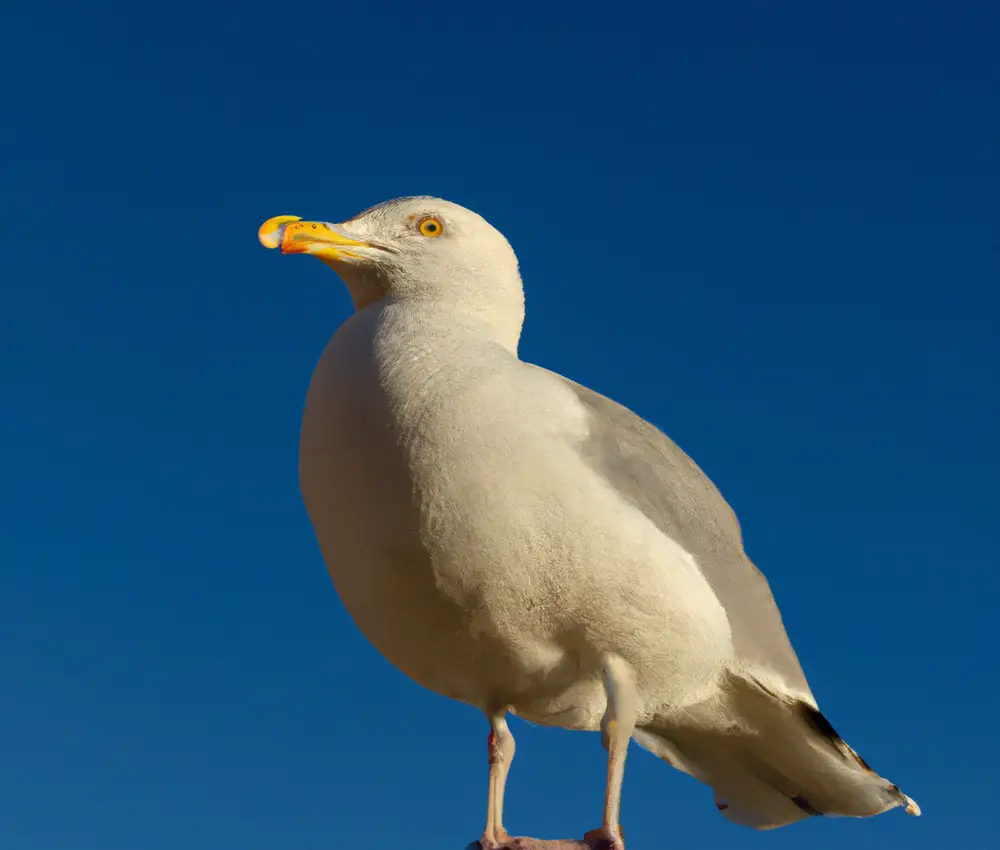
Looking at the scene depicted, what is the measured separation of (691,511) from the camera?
21.9ft

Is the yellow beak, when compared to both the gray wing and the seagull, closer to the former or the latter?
the seagull

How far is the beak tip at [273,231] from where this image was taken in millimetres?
6695

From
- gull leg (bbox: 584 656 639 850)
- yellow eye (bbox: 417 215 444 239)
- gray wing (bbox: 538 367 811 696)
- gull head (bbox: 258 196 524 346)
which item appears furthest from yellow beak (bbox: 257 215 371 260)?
gull leg (bbox: 584 656 639 850)

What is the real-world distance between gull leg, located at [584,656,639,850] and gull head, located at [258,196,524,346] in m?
1.96

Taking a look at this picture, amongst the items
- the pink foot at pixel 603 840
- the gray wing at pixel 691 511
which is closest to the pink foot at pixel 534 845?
the pink foot at pixel 603 840

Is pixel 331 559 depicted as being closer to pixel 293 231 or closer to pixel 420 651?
pixel 420 651

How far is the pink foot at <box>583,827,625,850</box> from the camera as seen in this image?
5.98 meters

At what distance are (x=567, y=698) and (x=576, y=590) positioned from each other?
2.73 ft

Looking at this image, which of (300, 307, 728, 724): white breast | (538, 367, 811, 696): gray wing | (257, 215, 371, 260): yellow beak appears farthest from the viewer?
(257, 215, 371, 260): yellow beak

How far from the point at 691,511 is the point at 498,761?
1716 millimetres

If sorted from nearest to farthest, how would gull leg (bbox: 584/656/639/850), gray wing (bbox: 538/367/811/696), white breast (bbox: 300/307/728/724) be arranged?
white breast (bbox: 300/307/728/724) < gull leg (bbox: 584/656/639/850) < gray wing (bbox: 538/367/811/696)

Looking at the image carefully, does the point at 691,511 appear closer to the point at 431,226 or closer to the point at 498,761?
the point at 498,761

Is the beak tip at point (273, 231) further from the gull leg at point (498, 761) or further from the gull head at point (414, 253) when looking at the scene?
the gull leg at point (498, 761)

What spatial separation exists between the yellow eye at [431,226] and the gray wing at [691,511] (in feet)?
3.52
